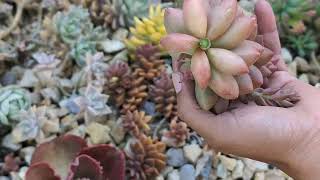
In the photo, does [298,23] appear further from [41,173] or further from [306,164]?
[41,173]

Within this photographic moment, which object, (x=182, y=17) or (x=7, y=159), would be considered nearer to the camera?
(x=182, y=17)

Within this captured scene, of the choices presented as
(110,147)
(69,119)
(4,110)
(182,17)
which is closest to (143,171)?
(110,147)

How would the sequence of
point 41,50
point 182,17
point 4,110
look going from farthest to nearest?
point 41,50
point 4,110
point 182,17

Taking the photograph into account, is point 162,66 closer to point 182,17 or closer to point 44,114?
point 44,114

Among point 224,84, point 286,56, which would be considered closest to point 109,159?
point 224,84

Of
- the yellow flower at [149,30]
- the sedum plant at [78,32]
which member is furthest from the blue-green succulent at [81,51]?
the yellow flower at [149,30]

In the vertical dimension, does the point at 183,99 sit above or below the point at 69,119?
above

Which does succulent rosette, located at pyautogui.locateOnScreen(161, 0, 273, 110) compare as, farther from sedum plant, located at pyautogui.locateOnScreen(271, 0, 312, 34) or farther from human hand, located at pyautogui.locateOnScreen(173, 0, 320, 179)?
sedum plant, located at pyautogui.locateOnScreen(271, 0, 312, 34)

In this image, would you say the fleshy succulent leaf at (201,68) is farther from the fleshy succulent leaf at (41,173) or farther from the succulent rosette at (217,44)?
the fleshy succulent leaf at (41,173)
